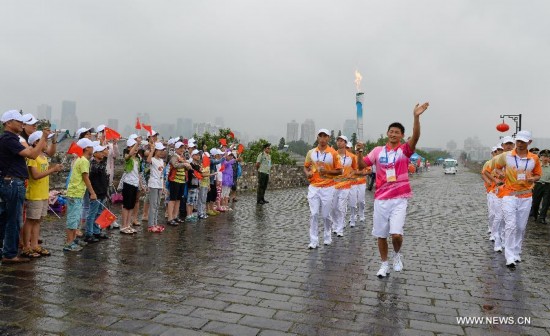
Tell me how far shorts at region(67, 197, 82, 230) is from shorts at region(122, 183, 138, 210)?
1613mm

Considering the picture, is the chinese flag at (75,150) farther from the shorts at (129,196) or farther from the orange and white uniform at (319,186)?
the orange and white uniform at (319,186)

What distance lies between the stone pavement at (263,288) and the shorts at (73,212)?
16.8 inches

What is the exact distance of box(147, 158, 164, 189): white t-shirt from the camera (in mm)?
8727

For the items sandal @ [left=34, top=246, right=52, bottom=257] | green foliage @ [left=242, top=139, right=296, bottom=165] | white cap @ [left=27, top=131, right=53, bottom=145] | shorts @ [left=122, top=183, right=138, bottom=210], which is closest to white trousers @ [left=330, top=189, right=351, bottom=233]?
shorts @ [left=122, top=183, right=138, bottom=210]

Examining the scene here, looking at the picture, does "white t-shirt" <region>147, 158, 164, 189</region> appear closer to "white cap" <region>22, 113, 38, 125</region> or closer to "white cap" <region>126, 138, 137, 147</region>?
"white cap" <region>126, 138, 137, 147</region>

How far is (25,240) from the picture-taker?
6254 millimetres

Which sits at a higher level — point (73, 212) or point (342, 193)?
point (342, 193)

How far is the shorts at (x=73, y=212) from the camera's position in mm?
6590

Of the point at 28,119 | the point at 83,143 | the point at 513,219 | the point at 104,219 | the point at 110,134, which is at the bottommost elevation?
the point at 104,219

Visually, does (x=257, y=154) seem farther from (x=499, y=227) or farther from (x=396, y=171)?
(x=396, y=171)

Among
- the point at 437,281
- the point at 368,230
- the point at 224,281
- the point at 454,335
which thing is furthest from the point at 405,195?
the point at 368,230

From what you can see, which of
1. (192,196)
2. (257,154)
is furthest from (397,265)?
(257,154)

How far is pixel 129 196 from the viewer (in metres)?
8.39

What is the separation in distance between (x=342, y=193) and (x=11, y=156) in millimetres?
5594
